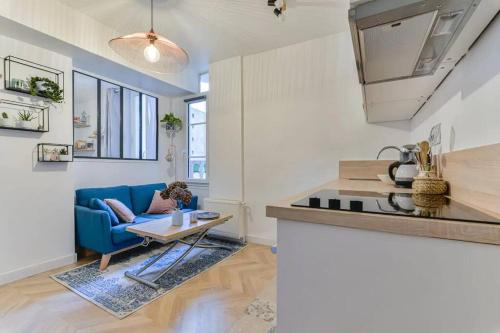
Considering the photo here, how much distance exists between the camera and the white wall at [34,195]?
2406 mm

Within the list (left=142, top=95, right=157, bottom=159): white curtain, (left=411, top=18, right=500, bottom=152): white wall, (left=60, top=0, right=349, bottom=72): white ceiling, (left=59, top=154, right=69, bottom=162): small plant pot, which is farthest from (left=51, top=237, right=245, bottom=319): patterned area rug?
(left=60, top=0, right=349, bottom=72): white ceiling

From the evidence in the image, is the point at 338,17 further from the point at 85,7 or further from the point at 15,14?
the point at 15,14

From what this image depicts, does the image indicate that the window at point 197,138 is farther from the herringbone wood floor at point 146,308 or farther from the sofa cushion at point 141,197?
the herringbone wood floor at point 146,308

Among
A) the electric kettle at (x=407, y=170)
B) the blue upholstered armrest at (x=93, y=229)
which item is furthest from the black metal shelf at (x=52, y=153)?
the electric kettle at (x=407, y=170)

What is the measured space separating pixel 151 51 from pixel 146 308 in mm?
2158

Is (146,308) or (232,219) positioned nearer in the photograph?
(146,308)

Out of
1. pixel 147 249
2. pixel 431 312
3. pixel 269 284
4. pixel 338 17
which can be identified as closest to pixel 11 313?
pixel 147 249

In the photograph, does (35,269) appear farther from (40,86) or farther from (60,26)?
(60,26)

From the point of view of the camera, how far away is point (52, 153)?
8.81 feet

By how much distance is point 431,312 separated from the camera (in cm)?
60

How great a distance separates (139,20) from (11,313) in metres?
3.02

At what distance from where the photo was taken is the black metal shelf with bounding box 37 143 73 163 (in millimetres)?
2619

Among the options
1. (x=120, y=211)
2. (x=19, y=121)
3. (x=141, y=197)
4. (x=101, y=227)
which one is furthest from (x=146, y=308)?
(x=19, y=121)

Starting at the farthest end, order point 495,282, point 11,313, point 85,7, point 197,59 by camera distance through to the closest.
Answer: point 197,59, point 85,7, point 11,313, point 495,282
